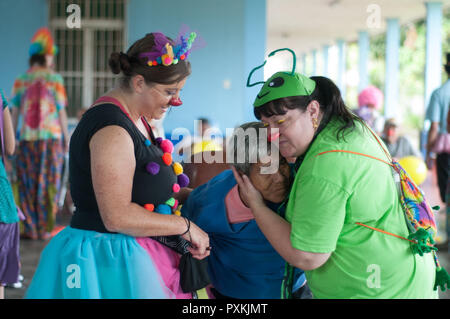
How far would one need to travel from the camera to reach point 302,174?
149 centimetres

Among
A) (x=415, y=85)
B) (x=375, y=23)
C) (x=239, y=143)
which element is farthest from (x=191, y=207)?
(x=415, y=85)

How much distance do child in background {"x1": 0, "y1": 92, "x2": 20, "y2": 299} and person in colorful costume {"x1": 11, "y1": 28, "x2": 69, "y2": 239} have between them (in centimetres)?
189

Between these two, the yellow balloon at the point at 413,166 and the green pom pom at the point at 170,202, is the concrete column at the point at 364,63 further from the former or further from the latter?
the green pom pom at the point at 170,202

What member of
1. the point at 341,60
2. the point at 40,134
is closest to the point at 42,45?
the point at 40,134

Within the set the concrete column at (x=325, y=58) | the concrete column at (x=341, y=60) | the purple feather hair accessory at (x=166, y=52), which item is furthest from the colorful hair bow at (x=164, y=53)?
the concrete column at (x=325, y=58)

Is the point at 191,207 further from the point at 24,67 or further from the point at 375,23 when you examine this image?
the point at 24,67

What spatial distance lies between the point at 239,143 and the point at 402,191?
0.57 meters

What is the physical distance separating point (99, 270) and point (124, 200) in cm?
26

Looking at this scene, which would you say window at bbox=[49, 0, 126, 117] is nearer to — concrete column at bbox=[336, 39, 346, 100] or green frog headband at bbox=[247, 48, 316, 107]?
green frog headband at bbox=[247, 48, 316, 107]

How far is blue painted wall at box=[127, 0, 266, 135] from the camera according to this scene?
8.19 m

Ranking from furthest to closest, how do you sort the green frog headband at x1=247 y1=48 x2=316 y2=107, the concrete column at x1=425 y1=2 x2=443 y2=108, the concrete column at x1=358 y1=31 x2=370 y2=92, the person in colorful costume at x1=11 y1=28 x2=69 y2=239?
the concrete column at x1=358 y1=31 x2=370 y2=92 → the concrete column at x1=425 y1=2 x2=443 y2=108 → the person in colorful costume at x1=11 y1=28 x2=69 y2=239 → the green frog headband at x1=247 y1=48 x2=316 y2=107

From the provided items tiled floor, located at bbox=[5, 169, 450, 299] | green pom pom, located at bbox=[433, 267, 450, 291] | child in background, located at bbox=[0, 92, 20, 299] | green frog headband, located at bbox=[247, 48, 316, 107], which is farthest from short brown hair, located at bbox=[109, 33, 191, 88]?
tiled floor, located at bbox=[5, 169, 450, 299]

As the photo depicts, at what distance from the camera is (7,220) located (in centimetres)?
268

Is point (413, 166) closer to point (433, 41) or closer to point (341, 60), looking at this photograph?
point (433, 41)
